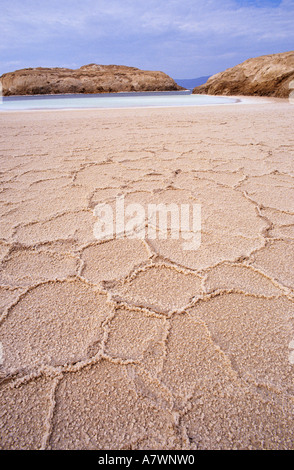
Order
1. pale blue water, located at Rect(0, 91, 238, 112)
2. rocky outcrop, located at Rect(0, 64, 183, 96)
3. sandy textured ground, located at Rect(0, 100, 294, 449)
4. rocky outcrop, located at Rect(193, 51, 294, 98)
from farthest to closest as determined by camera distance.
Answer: rocky outcrop, located at Rect(0, 64, 183, 96), rocky outcrop, located at Rect(193, 51, 294, 98), pale blue water, located at Rect(0, 91, 238, 112), sandy textured ground, located at Rect(0, 100, 294, 449)

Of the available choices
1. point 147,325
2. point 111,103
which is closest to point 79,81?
point 111,103

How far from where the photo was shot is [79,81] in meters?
20.3

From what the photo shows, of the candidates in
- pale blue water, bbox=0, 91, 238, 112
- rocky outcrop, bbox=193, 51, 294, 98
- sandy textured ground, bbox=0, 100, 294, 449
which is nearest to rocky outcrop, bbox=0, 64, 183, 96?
rocky outcrop, bbox=193, 51, 294, 98

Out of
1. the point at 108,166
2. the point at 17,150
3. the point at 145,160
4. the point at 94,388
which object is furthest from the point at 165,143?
the point at 94,388

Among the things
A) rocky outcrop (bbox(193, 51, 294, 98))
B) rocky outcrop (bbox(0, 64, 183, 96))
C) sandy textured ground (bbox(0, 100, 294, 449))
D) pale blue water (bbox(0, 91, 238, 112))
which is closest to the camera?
sandy textured ground (bbox(0, 100, 294, 449))

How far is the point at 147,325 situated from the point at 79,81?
2355 centimetres

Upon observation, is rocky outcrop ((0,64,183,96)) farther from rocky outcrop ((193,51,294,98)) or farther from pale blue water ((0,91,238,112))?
pale blue water ((0,91,238,112))

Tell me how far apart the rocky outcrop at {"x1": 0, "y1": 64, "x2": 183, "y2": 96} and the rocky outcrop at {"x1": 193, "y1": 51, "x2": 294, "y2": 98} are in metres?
11.1

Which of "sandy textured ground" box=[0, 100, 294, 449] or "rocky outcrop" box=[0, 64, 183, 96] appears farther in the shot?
"rocky outcrop" box=[0, 64, 183, 96]

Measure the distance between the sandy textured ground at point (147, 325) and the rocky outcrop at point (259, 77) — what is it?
905 centimetres

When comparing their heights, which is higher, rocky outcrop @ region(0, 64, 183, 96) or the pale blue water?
rocky outcrop @ region(0, 64, 183, 96)

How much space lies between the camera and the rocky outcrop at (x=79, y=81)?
2028 centimetres

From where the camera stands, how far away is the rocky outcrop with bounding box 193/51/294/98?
8398 mm

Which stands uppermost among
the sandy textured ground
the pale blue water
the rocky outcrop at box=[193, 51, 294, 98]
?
the rocky outcrop at box=[193, 51, 294, 98]
